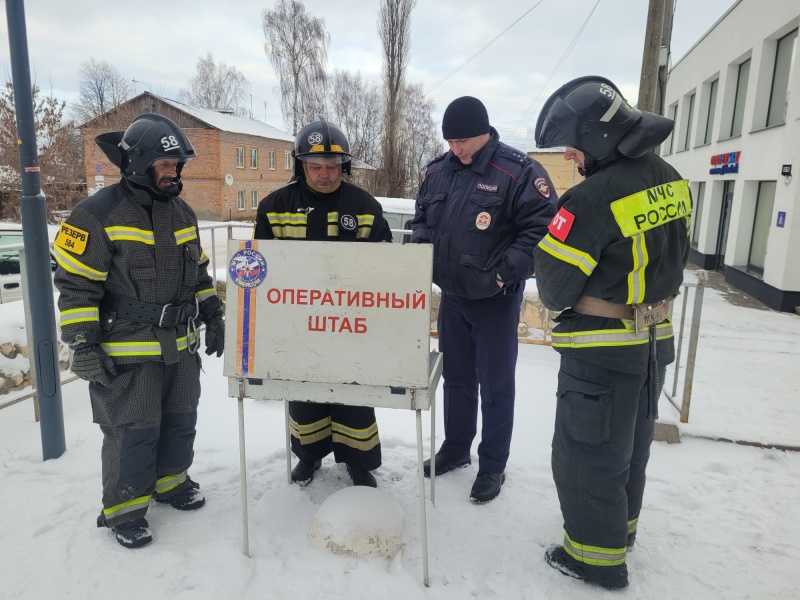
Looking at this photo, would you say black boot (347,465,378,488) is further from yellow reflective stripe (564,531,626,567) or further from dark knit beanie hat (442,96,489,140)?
dark knit beanie hat (442,96,489,140)

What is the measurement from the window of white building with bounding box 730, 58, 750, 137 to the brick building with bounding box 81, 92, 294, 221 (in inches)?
876

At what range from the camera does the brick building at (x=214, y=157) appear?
30.8 m

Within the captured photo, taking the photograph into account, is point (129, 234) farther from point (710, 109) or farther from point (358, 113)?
point (358, 113)

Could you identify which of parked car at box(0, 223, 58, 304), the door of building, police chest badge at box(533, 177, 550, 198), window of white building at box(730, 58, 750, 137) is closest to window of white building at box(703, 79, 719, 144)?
window of white building at box(730, 58, 750, 137)

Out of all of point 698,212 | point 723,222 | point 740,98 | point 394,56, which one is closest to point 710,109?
point 740,98

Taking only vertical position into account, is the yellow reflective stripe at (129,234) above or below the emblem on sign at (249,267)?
above

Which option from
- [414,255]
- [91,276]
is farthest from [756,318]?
[91,276]

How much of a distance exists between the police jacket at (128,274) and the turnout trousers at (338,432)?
74 cm

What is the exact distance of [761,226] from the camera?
11.6m

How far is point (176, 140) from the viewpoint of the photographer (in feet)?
8.63

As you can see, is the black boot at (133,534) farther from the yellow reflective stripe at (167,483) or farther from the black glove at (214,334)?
the black glove at (214,334)

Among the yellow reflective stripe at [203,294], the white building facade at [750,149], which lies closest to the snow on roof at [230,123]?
the white building facade at [750,149]

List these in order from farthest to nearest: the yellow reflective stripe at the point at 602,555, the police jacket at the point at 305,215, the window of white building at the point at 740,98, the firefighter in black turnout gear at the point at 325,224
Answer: the window of white building at the point at 740,98 < the police jacket at the point at 305,215 < the firefighter in black turnout gear at the point at 325,224 < the yellow reflective stripe at the point at 602,555

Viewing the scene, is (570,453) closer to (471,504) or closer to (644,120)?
(471,504)
